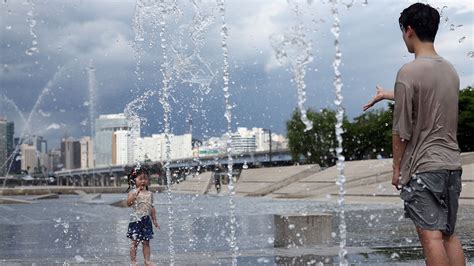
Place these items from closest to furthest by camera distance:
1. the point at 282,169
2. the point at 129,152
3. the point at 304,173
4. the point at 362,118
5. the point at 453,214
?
the point at 453,214
the point at 304,173
the point at 282,169
the point at 129,152
the point at 362,118

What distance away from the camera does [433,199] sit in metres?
3.98

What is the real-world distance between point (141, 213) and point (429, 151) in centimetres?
400

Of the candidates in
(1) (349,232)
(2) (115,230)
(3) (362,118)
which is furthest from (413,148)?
(3) (362,118)

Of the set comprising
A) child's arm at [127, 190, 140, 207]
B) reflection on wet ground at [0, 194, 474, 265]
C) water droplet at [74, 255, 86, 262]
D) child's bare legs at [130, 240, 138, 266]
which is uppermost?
child's arm at [127, 190, 140, 207]

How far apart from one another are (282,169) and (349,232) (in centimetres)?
3319

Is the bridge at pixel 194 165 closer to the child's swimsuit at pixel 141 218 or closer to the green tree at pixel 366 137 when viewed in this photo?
the green tree at pixel 366 137

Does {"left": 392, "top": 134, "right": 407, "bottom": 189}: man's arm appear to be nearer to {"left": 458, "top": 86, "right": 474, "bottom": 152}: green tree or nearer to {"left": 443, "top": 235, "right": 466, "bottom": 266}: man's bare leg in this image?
{"left": 443, "top": 235, "right": 466, "bottom": 266}: man's bare leg

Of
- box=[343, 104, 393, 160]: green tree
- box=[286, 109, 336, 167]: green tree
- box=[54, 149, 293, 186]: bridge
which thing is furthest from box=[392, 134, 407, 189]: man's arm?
box=[286, 109, 336, 167]: green tree

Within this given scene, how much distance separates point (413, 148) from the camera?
162 inches

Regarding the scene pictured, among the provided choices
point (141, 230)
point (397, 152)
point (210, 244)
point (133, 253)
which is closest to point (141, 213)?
point (141, 230)

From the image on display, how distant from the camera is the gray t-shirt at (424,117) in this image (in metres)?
4.05

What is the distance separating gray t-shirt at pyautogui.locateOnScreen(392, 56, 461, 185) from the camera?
Answer: 13.3 feet

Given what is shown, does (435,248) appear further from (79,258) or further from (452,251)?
(79,258)

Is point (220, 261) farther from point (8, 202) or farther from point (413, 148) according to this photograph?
point (8, 202)
